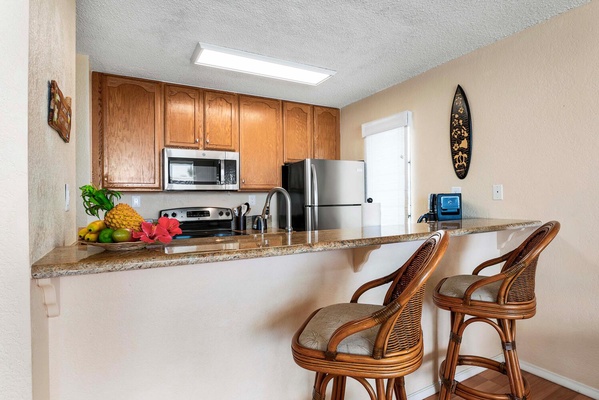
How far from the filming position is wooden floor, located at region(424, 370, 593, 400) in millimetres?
1948

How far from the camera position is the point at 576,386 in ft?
6.56

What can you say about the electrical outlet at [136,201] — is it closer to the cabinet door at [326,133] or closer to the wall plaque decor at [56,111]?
the cabinet door at [326,133]

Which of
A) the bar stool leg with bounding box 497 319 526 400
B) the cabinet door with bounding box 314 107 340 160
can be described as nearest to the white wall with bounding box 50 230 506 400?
the bar stool leg with bounding box 497 319 526 400

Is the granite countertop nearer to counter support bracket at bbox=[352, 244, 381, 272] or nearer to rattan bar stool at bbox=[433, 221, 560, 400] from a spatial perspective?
counter support bracket at bbox=[352, 244, 381, 272]

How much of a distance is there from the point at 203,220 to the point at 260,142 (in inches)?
40.5

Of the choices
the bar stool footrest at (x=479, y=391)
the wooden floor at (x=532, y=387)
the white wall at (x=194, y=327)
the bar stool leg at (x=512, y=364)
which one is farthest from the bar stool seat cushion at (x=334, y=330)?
the wooden floor at (x=532, y=387)

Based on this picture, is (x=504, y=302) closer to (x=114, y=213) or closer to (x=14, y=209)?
(x=114, y=213)

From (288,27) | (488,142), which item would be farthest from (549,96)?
(288,27)

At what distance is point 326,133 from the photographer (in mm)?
4051

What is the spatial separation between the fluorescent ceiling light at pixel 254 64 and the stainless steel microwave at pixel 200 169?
0.90 meters

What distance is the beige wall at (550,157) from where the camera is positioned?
1967 millimetres

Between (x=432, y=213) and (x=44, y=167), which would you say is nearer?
(x=44, y=167)

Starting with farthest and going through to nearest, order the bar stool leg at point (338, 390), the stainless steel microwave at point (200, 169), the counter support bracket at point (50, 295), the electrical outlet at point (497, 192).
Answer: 1. the stainless steel microwave at point (200, 169)
2. the electrical outlet at point (497, 192)
3. the bar stool leg at point (338, 390)
4. the counter support bracket at point (50, 295)

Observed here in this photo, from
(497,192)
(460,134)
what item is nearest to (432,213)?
(497,192)
